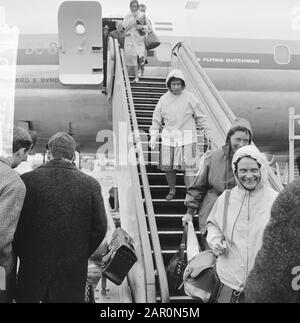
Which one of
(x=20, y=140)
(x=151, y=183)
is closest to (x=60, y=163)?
(x=20, y=140)

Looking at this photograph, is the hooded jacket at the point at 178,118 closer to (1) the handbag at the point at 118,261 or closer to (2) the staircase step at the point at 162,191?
(2) the staircase step at the point at 162,191

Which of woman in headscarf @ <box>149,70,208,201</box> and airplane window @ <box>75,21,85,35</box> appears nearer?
woman in headscarf @ <box>149,70,208,201</box>

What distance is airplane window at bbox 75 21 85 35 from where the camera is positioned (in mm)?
7186

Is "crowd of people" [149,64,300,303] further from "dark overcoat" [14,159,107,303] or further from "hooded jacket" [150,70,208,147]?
"dark overcoat" [14,159,107,303]

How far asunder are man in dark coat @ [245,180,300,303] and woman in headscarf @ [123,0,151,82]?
20.0ft

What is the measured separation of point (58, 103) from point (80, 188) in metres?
5.64

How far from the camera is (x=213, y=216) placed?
8.21 ft

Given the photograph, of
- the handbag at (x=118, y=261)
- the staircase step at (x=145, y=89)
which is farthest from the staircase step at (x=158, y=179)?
the staircase step at (x=145, y=89)

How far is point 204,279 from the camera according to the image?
249 cm

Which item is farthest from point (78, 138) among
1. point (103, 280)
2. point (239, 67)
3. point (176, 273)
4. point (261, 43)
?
point (176, 273)

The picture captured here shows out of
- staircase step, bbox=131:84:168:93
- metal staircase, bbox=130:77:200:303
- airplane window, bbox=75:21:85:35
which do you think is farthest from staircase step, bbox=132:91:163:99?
airplane window, bbox=75:21:85:35

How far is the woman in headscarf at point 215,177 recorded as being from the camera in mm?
3096

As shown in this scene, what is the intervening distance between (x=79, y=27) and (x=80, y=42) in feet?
0.99
